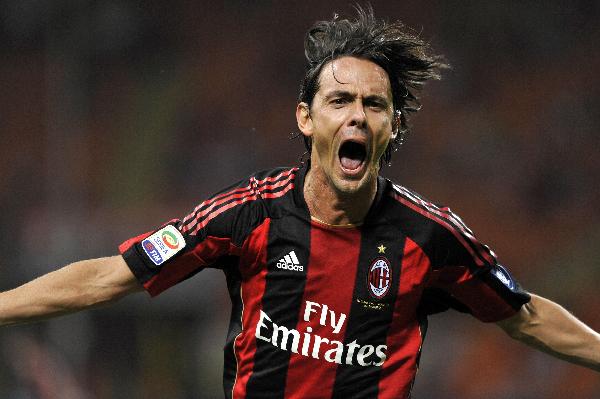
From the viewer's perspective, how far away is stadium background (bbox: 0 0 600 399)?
6.84m

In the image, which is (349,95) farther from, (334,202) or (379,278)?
(379,278)

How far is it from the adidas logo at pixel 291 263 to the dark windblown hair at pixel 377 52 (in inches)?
19.0

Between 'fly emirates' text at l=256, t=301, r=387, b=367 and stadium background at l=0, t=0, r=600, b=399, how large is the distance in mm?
3621

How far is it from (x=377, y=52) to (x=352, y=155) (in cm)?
32

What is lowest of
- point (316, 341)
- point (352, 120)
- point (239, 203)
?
point (316, 341)

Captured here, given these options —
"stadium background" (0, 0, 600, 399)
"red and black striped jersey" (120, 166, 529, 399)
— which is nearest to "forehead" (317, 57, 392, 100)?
"red and black striped jersey" (120, 166, 529, 399)

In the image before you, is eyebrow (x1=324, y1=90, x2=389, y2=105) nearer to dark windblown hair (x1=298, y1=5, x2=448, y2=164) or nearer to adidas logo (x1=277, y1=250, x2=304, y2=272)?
dark windblown hair (x1=298, y1=5, x2=448, y2=164)

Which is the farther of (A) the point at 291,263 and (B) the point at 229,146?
(B) the point at 229,146

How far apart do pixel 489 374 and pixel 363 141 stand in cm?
459

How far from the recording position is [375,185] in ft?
9.57

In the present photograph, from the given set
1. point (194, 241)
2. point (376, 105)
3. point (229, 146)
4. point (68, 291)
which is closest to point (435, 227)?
point (376, 105)

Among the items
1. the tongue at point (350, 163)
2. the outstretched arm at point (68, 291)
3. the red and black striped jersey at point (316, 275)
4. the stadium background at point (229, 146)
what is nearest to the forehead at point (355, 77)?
the tongue at point (350, 163)

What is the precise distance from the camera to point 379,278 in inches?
113

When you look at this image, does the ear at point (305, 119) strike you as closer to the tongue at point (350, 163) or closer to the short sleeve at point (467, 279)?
the tongue at point (350, 163)
